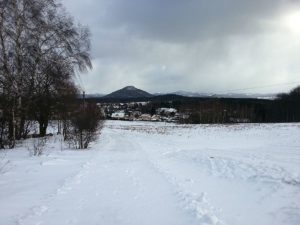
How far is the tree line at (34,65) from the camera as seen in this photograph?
20.9 m

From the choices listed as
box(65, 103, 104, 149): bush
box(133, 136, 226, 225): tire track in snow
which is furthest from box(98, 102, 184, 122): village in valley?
box(133, 136, 226, 225): tire track in snow

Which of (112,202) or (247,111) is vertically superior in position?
(247,111)

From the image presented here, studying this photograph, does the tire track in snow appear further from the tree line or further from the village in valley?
the village in valley

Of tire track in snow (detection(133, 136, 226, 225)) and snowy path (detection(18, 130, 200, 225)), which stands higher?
tire track in snow (detection(133, 136, 226, 225))

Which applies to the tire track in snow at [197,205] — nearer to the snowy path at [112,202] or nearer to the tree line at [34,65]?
the snowy path at [112,202]

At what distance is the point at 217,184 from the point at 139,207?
2.79 metres

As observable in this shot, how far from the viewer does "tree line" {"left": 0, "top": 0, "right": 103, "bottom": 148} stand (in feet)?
68.7

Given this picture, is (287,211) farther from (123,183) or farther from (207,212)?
(123,183)

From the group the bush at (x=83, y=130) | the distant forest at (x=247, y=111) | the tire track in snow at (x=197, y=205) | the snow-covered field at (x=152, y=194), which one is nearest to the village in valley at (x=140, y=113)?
the distant forest at (x=247, y=111)

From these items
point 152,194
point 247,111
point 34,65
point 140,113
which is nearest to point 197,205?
point 152,194

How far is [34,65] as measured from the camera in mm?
24391

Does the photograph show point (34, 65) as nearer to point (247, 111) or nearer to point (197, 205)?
point (197, 205)

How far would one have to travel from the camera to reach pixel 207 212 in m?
6.06

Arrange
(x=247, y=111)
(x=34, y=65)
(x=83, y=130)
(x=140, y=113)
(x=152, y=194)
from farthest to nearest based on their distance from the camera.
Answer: (x=140, y=113) < (x=247, y=111) < (x=34, y=65) < (x=83, y=130) < (x=152, y=194)
